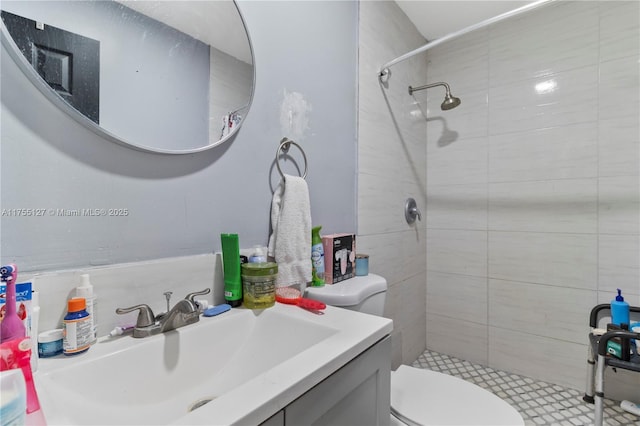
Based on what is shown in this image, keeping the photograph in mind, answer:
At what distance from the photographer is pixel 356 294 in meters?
1.02

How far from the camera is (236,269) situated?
837mm

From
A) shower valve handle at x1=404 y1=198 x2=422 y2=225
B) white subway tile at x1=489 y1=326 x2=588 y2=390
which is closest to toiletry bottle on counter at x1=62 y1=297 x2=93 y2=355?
shower valve handle at x1=404 y1=198 x2=422 y2=225

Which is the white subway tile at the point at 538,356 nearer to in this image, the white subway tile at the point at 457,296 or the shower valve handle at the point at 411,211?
the white subway tile at the point at 457,296

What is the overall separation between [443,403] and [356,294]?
47 cm

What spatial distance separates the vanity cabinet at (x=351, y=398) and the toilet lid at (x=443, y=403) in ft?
1.02

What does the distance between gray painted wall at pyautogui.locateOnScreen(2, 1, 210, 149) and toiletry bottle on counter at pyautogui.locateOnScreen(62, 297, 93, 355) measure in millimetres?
359

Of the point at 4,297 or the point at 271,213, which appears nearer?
the point at 4,297

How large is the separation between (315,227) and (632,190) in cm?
164

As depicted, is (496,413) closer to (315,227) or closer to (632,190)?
(315,227)

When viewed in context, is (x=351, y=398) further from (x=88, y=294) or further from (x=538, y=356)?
(x=538, y=356)

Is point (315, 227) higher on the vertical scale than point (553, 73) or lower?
lower

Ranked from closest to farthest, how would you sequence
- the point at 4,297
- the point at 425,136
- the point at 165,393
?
the point at 4,297
the point at 165,393
the point at 425,136

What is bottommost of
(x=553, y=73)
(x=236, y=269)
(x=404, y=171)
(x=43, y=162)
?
(x=236, y=269)

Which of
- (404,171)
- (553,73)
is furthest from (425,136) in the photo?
(553,73)
